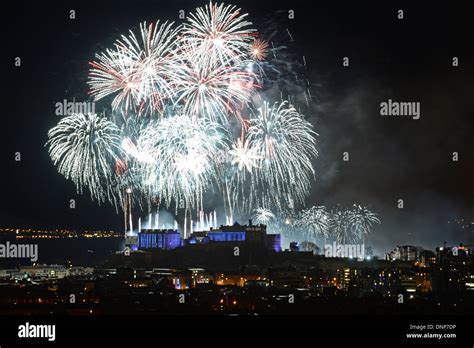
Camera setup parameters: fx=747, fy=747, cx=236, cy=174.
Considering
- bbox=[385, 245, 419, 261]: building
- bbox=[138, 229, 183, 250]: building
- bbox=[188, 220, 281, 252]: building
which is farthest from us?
bbox=[385, 245, 419, 261]: building

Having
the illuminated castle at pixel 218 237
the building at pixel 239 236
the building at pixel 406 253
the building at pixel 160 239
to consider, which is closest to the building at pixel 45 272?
the building at pixel 160 239

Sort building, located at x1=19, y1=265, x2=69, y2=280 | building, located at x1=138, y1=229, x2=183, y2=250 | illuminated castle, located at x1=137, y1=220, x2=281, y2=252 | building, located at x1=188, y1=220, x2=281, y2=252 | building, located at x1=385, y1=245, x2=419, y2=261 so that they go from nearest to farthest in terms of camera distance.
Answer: building, located at x1=188, y1=220, x2=281, y2=252
illuminated castle, located at x1=137, y1=220, x2=281, y2=252
building, located at x1=138, y1=229, x2=183, y2=250
building, located at x1=19, y1=265, x2=69, y2=280
building, located at x1=385, y1=245, x2=419, y2=261

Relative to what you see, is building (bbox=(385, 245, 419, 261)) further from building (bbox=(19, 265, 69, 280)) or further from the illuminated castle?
building (bbox=(19, 265, 69, 280))

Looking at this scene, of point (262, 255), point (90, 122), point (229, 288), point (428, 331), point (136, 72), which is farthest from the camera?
point (262, 255)

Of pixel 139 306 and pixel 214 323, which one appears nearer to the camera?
pixel 214 323

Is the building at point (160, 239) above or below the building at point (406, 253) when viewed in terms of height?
above

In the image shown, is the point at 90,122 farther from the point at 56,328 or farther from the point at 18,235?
the point at 18,235

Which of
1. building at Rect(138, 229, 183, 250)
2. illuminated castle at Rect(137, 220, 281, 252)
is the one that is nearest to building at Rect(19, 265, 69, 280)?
building at Rect(138, 229, 183, 250)

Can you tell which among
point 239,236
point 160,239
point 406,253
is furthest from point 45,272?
point 406,253

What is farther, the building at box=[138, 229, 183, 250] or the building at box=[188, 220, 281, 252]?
the building at box=[138, 229, 183, 250]

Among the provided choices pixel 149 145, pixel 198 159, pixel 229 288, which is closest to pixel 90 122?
pixel 149 145

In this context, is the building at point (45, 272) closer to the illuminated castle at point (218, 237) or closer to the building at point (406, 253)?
the illuminated castle at point (218, 237)
